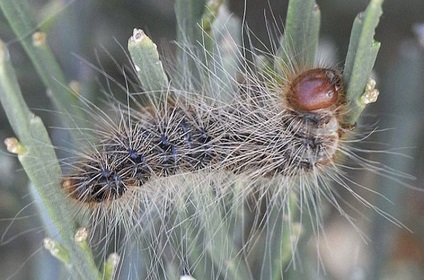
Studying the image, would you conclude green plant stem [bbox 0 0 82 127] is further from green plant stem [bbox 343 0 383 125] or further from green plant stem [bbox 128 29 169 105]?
green plant stem [bbox 343 0 383 125]

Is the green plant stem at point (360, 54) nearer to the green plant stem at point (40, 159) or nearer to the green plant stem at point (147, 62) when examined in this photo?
the green plant stem at point (147, 62)

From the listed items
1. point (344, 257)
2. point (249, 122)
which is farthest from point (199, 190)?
point (344, 257)

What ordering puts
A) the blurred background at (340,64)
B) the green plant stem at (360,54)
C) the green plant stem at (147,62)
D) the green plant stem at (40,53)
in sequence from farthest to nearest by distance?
1. the blurred background at (340,64)
2. the green plant stem at (40,53)
3. the green plant stem at (147,62)
4. the green plant stem at (360,54)

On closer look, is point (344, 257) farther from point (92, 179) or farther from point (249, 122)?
point (92, 179)

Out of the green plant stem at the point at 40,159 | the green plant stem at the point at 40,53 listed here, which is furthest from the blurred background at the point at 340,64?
the green plant stem at the point at 40,159

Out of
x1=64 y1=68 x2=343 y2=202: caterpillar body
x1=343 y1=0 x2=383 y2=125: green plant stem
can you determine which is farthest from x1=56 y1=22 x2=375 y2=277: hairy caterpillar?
x1=343 y1=0 x2=383 y2=125: green plant stem

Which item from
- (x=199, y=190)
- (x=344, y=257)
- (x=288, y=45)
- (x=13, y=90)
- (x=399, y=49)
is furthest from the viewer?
(x=344, y=257)
